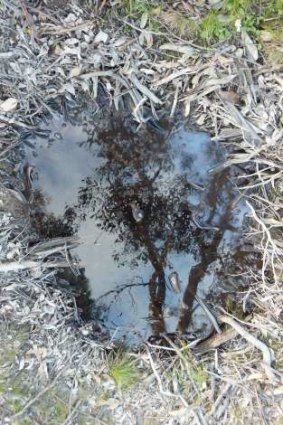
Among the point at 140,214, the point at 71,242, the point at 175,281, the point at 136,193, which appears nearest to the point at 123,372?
the point at 175,281

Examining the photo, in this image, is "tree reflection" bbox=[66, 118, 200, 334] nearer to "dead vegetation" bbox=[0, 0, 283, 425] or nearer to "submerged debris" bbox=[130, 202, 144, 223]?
"submerged debris" bbox=[130, 202, 144, 223]

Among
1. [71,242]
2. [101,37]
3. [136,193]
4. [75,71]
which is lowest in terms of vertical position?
[71,242]

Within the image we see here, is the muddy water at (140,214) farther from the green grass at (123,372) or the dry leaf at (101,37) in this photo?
the dry leaf at (101,37)

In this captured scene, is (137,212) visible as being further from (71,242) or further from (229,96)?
(229,96)

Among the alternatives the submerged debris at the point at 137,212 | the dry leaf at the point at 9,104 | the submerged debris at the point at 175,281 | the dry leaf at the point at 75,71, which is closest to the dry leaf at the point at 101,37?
the dry leaf at the point at 75,71

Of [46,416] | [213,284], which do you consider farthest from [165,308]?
[46,416]

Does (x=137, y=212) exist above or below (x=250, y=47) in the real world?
below
